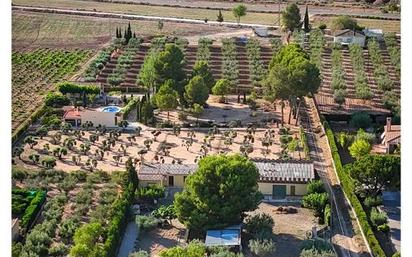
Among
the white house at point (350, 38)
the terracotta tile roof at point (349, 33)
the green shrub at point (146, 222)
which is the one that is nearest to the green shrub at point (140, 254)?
the green shrub at point (146, 222)

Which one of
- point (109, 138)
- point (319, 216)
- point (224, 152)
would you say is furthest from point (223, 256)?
point (109, 138)

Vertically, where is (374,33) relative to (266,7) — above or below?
below

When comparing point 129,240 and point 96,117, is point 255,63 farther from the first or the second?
point 129,240

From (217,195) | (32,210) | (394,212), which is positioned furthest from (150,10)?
(217,195)

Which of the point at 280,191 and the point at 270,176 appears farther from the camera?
the point at 270,176

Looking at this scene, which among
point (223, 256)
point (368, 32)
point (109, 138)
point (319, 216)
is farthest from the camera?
point (368, 32)

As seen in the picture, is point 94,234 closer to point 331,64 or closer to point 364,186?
point 364,186

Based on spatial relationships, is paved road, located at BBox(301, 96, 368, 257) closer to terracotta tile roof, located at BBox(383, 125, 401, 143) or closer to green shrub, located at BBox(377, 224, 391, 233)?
green shrub, located at BBox(377, 224, 391, 233)
